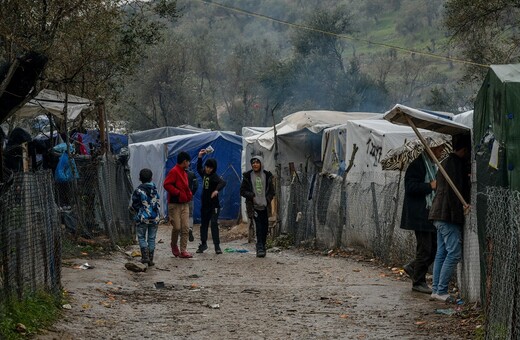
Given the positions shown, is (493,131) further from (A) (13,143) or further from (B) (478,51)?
(B) (478,51)

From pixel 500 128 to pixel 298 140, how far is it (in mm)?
14803

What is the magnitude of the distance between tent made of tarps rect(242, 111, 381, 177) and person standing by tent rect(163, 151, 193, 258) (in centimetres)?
599

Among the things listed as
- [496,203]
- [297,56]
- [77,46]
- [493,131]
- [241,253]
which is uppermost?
[297,56]

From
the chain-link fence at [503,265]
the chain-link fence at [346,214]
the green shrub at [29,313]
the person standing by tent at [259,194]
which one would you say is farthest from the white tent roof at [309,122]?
the chain-link fence at [503,265]

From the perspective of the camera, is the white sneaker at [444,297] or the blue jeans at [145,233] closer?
the white sneaker at [444,297]

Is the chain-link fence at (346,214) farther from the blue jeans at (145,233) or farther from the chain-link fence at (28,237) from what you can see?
the chain-link fence at (28,237)

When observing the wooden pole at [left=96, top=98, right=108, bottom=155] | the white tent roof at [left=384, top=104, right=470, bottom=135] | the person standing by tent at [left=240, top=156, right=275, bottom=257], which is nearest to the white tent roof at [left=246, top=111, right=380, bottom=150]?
the person standing by tent at [left=240, top=156, right=275, bottom=257]

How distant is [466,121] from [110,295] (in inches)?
253

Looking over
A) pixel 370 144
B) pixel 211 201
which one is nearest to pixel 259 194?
pixel 211 201

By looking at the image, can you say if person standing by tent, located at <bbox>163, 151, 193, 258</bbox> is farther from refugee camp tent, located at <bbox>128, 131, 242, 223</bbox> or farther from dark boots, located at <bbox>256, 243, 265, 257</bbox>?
refugee camp tent, located at <bbox>128, 131, 242, 223</bbox>

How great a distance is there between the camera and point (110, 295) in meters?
10.6

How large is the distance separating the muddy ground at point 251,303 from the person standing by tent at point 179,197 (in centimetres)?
88

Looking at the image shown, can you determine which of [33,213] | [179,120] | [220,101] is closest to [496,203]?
[33,213]

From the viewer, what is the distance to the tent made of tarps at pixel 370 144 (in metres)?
16.2
